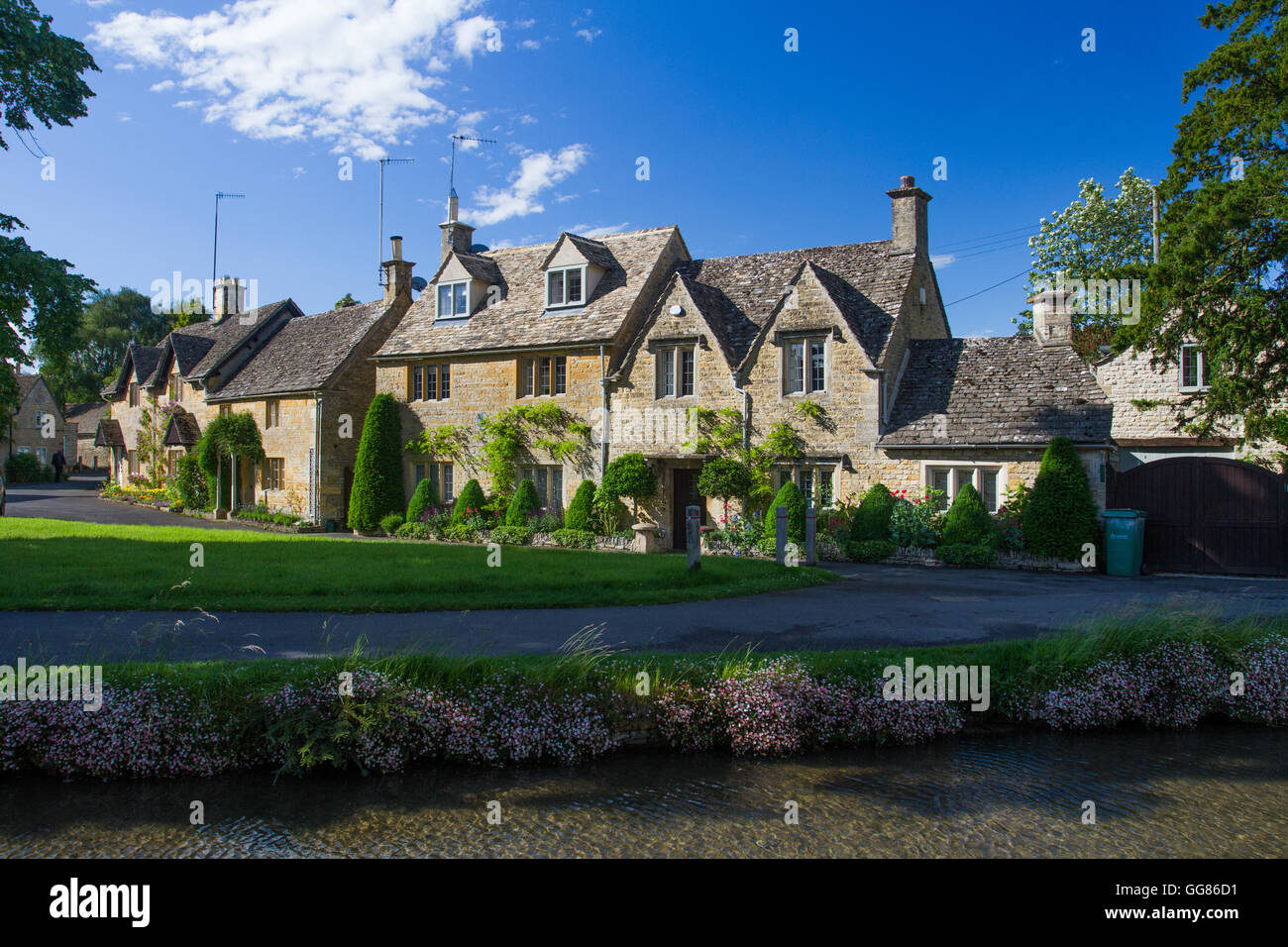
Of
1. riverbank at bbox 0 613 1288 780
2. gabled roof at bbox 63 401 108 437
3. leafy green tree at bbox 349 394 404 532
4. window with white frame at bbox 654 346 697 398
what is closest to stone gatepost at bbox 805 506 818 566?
window with white frame at bbox 654 346 697 398

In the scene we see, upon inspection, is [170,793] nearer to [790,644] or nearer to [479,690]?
[479,690]

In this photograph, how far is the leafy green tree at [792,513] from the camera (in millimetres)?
23766

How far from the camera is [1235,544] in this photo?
68.8ft

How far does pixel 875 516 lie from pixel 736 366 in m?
6.29

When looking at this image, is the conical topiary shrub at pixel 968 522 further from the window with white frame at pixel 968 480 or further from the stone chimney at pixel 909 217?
the stone chimney at pixel 909 217

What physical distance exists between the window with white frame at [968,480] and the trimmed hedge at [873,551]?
185 centimetres

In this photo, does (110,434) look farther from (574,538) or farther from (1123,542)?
(1123,542)

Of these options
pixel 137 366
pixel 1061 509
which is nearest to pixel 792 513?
pixel 1061 509

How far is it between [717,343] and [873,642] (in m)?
15.9

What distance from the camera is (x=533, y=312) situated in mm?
31156

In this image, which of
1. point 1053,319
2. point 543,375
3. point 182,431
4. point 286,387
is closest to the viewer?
point 1053,319

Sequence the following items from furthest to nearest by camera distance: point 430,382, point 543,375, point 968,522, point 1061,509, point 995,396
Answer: point 430,382 < point 543,375 < point 995,396 < point 968,522 < point 1061,509

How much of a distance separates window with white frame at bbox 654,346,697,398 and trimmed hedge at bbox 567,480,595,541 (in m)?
3.62

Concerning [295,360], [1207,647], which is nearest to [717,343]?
[1207,647]
